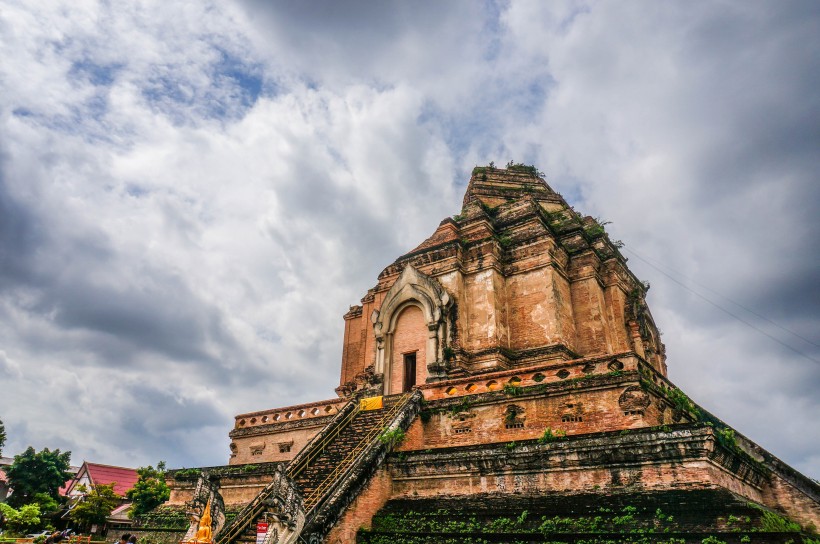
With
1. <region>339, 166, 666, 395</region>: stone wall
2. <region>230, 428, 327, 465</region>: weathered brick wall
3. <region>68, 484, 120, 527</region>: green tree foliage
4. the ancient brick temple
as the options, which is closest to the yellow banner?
A: the ancient brick temple

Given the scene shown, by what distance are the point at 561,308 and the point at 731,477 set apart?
10.0 meters

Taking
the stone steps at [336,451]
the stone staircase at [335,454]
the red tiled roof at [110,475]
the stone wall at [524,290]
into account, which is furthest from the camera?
the red tiled roof at [110,475]

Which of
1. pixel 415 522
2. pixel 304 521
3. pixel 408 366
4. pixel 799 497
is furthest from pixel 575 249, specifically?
pixel 304 521

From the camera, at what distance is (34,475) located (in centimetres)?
3362

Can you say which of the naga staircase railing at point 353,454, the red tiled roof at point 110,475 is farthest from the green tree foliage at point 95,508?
the naga staircase railing at point 353,454

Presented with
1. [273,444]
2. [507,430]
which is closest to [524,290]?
[507,430]

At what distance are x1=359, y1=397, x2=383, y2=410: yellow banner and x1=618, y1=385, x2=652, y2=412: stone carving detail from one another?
7320 mm

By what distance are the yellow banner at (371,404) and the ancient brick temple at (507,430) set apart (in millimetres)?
95

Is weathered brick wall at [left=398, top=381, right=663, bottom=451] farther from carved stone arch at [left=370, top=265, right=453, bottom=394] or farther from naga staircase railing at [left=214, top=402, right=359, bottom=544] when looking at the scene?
carved stone arch at [left=370, top=265, right=453, bottom=394]

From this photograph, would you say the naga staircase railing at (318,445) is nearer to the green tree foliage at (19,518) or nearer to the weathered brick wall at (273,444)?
the weathered brick wall at (273,444)

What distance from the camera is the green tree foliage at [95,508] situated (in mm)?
25500

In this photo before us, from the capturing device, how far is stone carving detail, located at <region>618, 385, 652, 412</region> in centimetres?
1212

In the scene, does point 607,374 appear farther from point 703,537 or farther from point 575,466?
point 703,537

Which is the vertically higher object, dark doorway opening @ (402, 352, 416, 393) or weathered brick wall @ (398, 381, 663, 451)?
dark doorway opening @ (402, 352, 416, 393)
